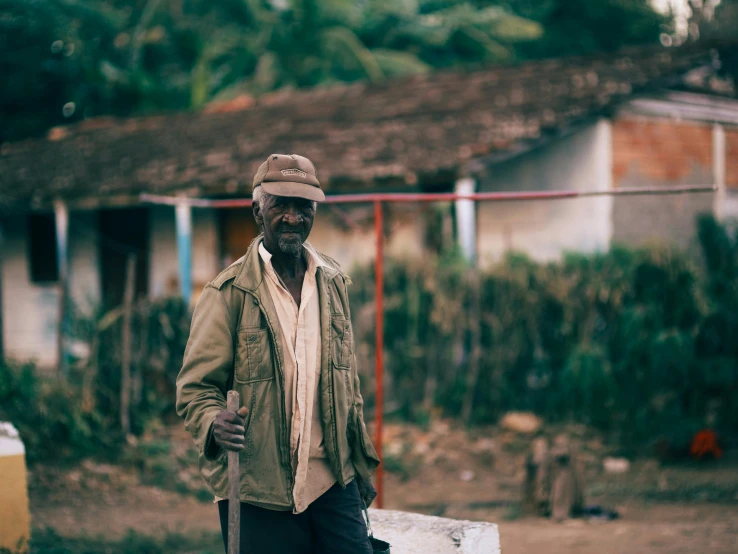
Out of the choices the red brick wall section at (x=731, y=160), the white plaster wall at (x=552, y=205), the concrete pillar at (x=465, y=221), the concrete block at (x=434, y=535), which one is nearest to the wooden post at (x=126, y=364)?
the concrete pillar at (x=465, y=221)

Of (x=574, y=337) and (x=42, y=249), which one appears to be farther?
(x=42, y=249)

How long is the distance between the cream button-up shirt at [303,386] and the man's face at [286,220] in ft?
0.31

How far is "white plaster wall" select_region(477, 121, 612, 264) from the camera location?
415 inches

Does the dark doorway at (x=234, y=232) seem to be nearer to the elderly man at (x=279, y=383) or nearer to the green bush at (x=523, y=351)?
the green bush at (x=523, y=351)

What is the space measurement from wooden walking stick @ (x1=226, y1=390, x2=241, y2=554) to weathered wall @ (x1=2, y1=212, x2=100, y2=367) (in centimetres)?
1235

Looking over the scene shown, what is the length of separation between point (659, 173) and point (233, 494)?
971 centimetres

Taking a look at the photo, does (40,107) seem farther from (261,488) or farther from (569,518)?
(261,488)

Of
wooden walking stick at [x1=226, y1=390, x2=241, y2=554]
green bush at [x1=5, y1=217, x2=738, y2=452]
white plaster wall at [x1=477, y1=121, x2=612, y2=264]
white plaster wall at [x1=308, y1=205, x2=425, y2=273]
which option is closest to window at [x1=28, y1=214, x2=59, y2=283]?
white plaster wall at [x1=308, y1=205, x2=425, y2=273]

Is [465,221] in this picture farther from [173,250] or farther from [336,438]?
[336,438]

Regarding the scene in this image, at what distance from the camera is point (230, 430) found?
8.34 ft

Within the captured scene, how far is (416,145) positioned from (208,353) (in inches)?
321

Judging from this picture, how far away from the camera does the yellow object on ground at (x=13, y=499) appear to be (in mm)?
4474

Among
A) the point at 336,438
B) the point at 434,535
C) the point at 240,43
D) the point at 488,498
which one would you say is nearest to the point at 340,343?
the point at 336,438

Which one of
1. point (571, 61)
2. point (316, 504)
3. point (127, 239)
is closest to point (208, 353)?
point (316, 504)
